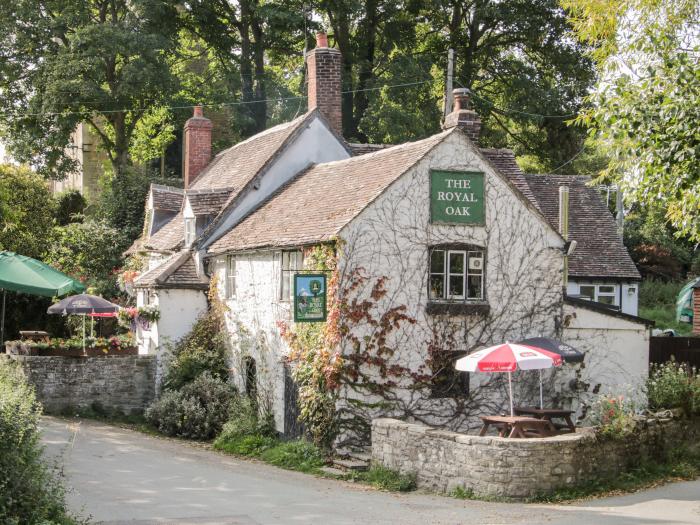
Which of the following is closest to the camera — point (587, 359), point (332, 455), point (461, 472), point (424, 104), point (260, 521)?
point (260, 521)

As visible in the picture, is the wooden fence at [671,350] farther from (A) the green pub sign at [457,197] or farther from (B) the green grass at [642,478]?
(A) the green pub sign at [457,197]

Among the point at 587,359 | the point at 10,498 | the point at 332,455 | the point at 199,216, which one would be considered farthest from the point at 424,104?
the point at 10,498

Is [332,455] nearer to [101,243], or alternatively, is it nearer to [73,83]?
[101,243]

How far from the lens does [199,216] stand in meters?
26.2

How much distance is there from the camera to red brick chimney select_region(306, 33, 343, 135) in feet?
91.5

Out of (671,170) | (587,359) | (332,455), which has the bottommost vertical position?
(332,455)

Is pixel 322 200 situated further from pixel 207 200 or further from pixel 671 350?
pixel 671 350

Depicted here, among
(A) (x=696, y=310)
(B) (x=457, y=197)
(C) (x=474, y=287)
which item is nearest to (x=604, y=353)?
(C) (x=474, y=287)

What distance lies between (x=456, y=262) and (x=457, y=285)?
1.70 feet

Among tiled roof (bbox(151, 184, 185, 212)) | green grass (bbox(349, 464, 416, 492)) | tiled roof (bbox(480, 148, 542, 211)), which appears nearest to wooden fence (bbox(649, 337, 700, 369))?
tiled roof (bbox(480, 148, 542, 211))

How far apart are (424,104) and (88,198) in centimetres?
1818

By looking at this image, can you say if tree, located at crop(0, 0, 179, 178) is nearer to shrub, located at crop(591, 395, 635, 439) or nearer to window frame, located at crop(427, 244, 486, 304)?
window frame, located at crop(427, 244, 486, 304)

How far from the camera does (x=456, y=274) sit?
2119cm

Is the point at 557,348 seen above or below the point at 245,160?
below
